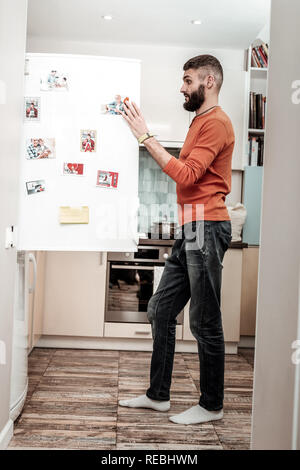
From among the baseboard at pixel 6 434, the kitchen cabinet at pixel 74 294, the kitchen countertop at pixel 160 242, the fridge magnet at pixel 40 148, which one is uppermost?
the fridge magnet at pixel 40 148

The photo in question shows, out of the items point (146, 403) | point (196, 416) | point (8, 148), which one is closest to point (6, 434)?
point (146, 403)

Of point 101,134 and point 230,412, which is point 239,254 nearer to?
point 230,412

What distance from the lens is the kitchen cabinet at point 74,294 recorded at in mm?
3566

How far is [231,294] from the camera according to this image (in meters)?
3.63

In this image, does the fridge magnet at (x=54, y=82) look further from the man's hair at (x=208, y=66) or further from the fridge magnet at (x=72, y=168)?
the man's hair at (x=208, y=66)

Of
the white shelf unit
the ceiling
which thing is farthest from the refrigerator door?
the white shelf unit

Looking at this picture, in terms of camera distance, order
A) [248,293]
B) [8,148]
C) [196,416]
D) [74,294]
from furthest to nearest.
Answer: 1. [248,293]
2. [74,294]
3. [196,416]
4. [8,148]

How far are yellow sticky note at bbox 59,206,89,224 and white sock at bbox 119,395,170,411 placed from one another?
888 millimetres

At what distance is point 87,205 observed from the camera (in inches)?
87.2

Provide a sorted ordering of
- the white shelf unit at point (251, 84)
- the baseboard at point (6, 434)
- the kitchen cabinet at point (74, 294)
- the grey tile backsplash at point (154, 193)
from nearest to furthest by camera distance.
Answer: the baseboard at point (6, 434), the kitchen cabinet at point (74, 294), the white shelf unit at point (251, 84), the grey tile backsplash at point (154, 193)

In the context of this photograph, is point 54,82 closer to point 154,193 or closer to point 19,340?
point 19,340

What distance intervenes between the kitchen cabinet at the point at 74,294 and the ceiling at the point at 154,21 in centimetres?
165

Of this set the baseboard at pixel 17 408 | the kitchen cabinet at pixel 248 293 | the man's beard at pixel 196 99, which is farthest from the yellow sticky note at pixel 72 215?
the kitchen cabinet at pixel 248 293

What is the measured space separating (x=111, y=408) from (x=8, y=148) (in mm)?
1293
